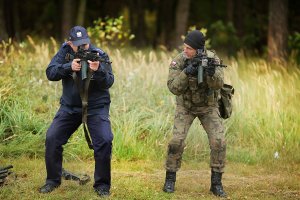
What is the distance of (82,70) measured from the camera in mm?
5730

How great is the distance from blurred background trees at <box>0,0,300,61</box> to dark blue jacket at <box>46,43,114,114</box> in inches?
325

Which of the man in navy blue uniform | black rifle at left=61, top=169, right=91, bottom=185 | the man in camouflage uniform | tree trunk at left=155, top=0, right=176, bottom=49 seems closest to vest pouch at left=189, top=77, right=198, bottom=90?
the man in camouflage uniform

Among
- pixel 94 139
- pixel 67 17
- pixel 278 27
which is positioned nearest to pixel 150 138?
pixel 94 139

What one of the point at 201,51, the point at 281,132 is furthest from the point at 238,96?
the point at 201,51

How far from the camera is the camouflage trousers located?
6.40 metres

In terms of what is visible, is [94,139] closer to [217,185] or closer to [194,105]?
[194,105]

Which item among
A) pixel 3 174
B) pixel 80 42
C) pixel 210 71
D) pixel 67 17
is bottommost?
pixel 3 174

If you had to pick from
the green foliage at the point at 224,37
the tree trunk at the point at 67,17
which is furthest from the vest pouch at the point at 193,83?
the tree trunk at the point at 67,17

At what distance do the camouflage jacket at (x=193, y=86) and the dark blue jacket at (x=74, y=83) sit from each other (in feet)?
2.40

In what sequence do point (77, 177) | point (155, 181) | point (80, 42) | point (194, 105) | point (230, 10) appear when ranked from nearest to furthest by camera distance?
point (80, 42), point (194, 105), point (77, 177), point (155, 181), point (230, 10)

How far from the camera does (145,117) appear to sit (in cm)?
913

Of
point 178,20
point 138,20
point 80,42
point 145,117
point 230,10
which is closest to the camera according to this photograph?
point 80,42

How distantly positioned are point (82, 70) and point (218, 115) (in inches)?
68.3

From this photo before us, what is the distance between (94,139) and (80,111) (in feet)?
1.12
